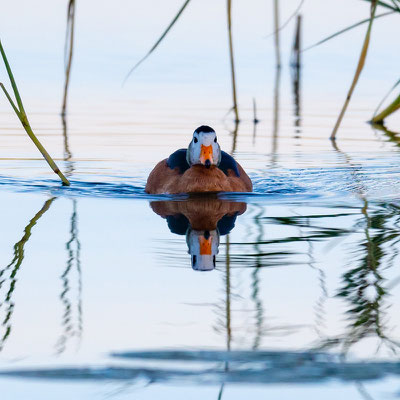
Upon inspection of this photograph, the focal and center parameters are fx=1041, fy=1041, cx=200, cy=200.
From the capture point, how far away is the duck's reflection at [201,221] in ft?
21.8

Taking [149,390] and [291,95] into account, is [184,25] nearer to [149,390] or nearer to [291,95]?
[291,95]

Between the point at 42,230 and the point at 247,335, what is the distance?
9.49 feet

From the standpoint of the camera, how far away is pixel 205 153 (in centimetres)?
991

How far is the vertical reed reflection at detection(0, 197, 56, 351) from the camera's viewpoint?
16.6ft

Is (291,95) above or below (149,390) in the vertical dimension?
→ below

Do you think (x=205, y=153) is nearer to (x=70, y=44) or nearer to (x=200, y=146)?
(x=200, y=146)

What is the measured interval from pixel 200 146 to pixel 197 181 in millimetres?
366

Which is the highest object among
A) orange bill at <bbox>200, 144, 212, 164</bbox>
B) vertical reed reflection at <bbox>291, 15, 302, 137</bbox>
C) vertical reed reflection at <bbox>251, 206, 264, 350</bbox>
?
vertical reed reflection at <bbox>251, 206, 264, 350</bbox>

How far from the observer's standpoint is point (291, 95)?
1941 centimetres

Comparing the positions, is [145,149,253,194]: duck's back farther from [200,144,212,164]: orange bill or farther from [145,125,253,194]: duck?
[200,144,212,164]: orange bill

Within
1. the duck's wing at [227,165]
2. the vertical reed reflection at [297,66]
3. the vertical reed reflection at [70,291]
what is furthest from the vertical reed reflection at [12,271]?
the vertical reed reflection at [297,66]

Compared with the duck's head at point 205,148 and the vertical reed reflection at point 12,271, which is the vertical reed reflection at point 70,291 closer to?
the vertical reed reflection at point 12,271

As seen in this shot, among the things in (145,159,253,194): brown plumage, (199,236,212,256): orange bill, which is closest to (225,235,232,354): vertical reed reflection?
(199,236,212,256): orange bill

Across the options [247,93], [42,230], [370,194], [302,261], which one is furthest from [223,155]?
[247,93]
